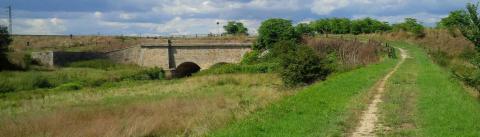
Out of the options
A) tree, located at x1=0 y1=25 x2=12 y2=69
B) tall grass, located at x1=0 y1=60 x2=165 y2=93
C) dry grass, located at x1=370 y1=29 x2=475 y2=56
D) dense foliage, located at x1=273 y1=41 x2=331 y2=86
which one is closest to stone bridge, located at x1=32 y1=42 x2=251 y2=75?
tall grass, located at x1=0 y1=60 x2=165 y2=93

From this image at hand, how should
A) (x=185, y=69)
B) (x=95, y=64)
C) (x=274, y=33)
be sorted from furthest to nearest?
(x=185, y=69) < (x=95, y=64) < (x=274, y=33)

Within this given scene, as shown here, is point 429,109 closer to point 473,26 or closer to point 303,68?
point 473,26

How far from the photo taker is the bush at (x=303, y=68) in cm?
3603

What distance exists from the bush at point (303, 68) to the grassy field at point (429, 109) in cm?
1047

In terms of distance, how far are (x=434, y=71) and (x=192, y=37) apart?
166ft

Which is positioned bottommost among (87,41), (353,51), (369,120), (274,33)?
(369,120)

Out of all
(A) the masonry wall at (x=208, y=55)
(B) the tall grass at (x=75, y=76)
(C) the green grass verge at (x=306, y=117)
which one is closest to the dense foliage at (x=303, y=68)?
(C) the green grass verge at (x=306, y=117)

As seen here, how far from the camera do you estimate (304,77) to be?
1428 inches

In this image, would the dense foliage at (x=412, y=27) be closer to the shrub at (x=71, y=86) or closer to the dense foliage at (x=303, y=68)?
the dense foliage at (x=303, y=68)

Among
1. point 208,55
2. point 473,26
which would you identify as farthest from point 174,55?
point 473,26

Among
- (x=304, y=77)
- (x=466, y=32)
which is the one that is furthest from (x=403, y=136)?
(x=304, y=77)

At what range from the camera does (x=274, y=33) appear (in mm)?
66062

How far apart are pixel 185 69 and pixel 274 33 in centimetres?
1765

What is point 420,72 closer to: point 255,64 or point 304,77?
point 304,77
